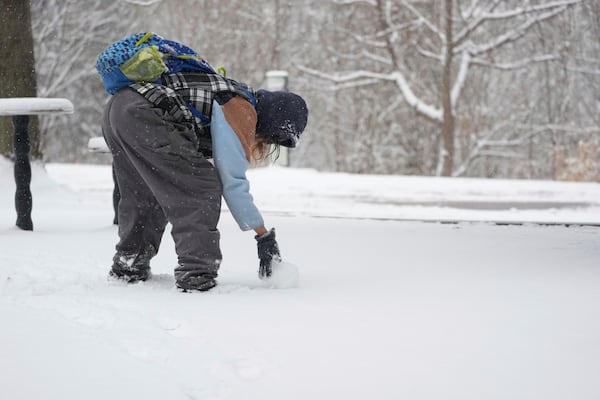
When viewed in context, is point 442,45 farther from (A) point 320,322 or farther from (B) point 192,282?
(A) point 320,322

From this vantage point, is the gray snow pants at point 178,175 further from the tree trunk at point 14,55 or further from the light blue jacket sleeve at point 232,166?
the tree trunk at point 14,55

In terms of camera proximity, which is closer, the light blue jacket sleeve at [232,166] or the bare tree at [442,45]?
the light blue jacket sleeve at [232,166]

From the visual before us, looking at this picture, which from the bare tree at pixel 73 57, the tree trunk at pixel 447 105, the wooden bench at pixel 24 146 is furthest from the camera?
the bare tree at pixel 73 57

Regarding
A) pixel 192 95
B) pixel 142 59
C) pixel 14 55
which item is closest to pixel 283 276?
pixel 192 95

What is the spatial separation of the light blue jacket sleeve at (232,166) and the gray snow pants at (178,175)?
4 cm

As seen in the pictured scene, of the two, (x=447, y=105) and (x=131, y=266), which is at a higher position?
(x=447, y=105)

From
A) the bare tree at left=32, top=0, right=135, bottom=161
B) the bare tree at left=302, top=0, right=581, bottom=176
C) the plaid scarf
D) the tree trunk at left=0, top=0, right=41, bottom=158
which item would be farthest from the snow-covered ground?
the bare tree at left=32, top=0, right=135, bottom=161

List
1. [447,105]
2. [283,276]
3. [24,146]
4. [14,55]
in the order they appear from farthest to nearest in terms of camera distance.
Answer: [447,105] → [14,55] → [24,146] → [283,276]

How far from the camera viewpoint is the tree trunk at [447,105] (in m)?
13.6

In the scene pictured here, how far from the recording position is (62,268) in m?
2.91

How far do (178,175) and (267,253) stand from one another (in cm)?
44

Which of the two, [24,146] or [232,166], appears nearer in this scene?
[232,166]

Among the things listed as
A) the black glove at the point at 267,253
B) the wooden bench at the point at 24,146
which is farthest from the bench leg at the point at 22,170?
the black glove at the point at 267,253

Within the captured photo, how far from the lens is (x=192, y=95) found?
2.67 meters
